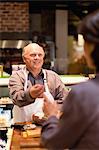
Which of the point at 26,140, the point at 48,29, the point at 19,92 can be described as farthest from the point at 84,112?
the point at 48,29

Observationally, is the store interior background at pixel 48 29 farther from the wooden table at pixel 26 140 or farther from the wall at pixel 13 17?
the wooden table at pixel 26 140

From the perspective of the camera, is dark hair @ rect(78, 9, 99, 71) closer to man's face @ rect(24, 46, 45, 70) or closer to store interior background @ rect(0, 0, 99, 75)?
man's face @ rect(24, 46, 45, 70)

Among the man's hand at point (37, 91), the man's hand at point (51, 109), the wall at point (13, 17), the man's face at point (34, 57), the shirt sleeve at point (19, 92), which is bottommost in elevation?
the shirt sleeve at point (19, 92)

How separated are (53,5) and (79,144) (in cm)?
739

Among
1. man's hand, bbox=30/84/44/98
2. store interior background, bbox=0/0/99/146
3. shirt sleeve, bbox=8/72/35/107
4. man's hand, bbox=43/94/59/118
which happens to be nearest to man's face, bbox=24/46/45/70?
shirt sleeve, bbox=8/72/35/107

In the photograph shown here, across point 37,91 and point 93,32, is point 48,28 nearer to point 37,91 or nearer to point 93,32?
point 37,91

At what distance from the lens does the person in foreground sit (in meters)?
1.32

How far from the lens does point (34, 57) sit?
121 inches

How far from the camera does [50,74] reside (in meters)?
3.15

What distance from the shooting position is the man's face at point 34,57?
3057 mm

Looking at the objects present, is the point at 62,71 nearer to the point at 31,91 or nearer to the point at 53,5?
the point at 53,5

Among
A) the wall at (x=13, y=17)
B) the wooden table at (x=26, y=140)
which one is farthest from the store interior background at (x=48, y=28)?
the wooden table at (x=26, y=140)

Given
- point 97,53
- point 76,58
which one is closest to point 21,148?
point 97,53

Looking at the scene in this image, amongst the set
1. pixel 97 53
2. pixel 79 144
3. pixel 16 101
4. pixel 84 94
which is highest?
pixel 97 53
